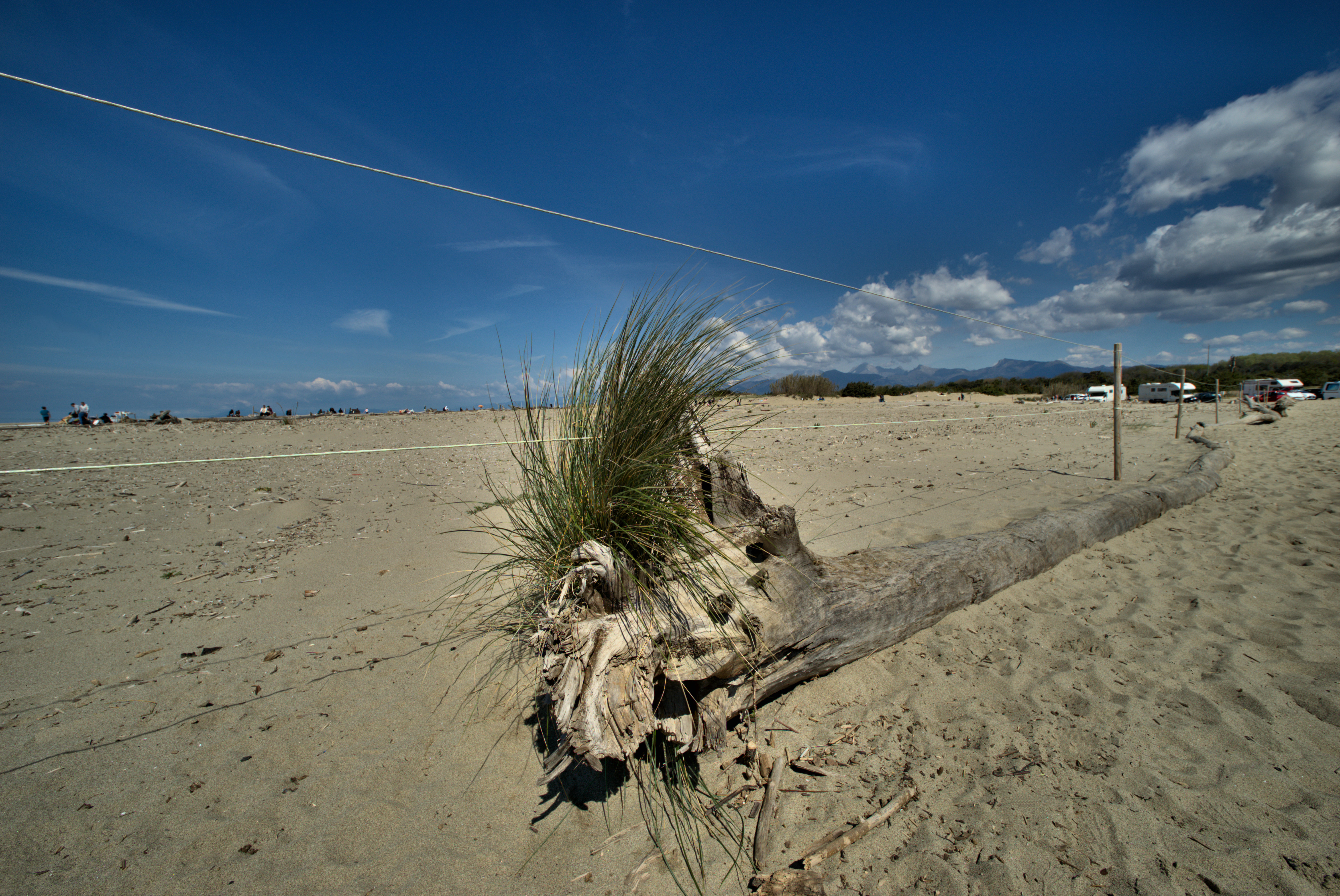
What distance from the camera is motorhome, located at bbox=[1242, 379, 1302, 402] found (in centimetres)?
2272

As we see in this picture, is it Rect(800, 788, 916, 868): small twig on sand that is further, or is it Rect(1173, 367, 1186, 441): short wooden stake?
Answer: Rect(1173, 367, 1186, 441): short wooden stake

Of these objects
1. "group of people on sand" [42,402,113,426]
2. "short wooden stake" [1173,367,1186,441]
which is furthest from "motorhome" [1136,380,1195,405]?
"group of people on sand" [42,402,113,426]

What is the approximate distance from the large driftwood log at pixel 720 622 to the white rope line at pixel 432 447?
1.95ft

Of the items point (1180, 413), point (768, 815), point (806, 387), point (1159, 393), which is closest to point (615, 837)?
point (768, 815)

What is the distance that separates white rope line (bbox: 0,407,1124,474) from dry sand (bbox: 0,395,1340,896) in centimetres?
70

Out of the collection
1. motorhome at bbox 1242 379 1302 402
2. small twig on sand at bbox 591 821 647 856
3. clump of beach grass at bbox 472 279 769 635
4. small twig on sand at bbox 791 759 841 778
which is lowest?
small twig on sand at bbox 591 821 647 856

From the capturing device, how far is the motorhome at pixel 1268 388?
22.7 metres

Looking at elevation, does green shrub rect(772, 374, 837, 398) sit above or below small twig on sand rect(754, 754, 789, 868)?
above

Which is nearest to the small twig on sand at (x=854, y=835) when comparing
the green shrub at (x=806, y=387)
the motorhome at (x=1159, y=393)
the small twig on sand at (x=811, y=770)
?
the small twig on sand at (x=811, y=770)

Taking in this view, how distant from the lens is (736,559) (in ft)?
7.80

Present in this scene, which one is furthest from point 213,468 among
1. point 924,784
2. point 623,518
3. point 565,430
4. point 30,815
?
point 924,784

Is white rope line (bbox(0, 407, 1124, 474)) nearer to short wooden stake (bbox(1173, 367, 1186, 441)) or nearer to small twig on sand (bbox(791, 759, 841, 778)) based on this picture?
small twig on sand (bbox(791, 759, 841, 778))

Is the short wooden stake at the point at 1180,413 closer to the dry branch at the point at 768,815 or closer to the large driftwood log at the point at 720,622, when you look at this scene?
the large driftwood log at the point at 720,622

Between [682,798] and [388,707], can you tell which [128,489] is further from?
[682,798]
